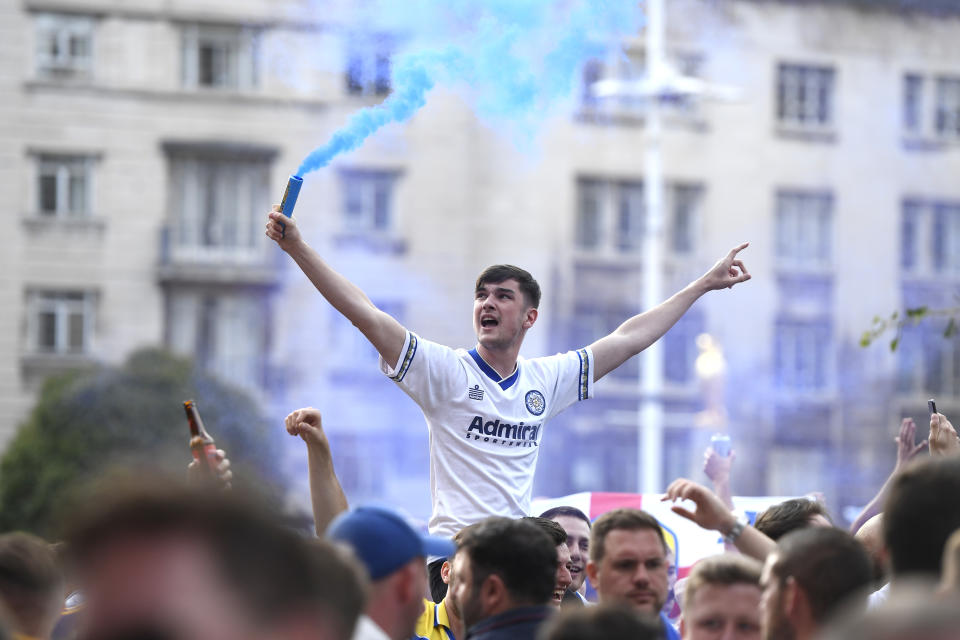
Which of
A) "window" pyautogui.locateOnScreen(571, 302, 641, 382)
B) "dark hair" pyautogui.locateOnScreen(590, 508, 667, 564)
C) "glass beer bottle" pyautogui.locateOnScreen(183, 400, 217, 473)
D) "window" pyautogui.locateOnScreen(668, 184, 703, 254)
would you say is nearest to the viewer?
"dark hair" pyautogui.locateOnScreen(590, 508, 667, 564)

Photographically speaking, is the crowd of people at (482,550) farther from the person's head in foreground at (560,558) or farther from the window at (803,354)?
the window at (803,354)

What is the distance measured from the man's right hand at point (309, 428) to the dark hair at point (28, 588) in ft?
4.15

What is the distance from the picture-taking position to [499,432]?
5.80m

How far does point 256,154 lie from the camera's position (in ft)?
→ 103

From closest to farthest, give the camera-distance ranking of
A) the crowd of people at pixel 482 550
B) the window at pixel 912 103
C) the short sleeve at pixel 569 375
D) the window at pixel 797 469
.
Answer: the crowd of people at pixel 482 550 → the short sleeve at pixel 569 375 → the window at pixel 797 469 → the window at pixel 912 103

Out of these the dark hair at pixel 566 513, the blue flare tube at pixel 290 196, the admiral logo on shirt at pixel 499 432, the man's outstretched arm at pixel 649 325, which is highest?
the blue flare tube at pixel 290 196

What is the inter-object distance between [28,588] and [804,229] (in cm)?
3188

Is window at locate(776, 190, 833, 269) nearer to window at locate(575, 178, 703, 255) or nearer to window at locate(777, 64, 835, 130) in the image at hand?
window at locate(777, 64, 835, 130)

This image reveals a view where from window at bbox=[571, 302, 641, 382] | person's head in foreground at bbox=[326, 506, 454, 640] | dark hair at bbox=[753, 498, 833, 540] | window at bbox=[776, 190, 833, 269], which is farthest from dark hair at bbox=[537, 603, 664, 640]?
window at bbox=[776, 190, 833, 269]

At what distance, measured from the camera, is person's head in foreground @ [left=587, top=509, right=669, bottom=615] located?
14.5 ft

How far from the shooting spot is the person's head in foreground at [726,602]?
13.0 ft

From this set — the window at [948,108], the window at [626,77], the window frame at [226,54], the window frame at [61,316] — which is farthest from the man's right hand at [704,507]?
the window at [948,108]

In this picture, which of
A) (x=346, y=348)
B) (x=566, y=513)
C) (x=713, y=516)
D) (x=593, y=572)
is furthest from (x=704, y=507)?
(x=346, y=348)

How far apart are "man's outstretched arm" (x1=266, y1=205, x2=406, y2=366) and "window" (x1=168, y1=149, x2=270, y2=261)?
26.4 m
